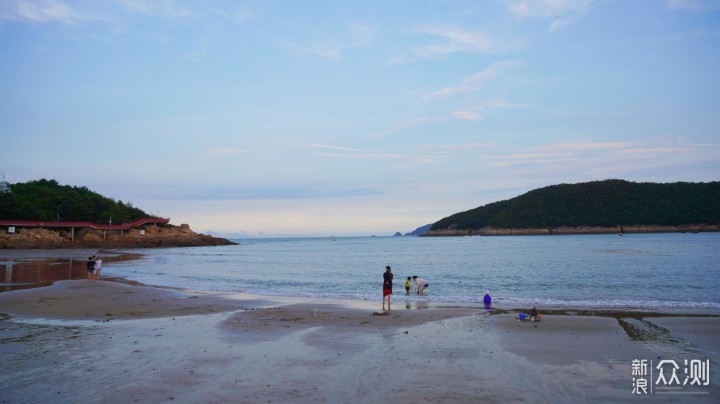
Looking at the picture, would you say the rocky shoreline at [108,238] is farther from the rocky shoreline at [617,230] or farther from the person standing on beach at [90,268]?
the rocky shoreline at [617,230]

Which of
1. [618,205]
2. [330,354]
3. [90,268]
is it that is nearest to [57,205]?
[90,268]

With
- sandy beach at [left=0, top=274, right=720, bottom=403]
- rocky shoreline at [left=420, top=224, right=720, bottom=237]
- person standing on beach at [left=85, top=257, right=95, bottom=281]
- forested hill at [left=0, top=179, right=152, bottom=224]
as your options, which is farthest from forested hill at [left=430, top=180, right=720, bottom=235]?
person standing on beach at [left=85, top=257, right=95, bottom=281]

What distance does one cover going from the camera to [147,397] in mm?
7590

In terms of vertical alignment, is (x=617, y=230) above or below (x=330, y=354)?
above

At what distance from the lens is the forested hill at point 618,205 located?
5881 inches

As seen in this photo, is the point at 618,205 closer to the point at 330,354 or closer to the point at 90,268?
the point at 90,268

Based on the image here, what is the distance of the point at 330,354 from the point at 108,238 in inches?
4190

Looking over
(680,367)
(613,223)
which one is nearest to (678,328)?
(680,367)

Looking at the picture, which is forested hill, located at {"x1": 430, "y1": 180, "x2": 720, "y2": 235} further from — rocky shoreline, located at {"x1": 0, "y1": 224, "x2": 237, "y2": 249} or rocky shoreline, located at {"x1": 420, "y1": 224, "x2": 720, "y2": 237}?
rocky shoreline, located at {"x1": 0, "y1": 224, "x2": 237, "y2": 249}

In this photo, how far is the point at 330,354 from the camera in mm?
10727

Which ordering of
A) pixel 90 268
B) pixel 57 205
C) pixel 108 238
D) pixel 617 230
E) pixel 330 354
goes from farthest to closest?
pixel 617 230 → pixel 57 205 → pixel 108 238 → pixel 90 268 → pixel 330 354

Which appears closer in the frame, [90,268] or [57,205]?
[90,268]

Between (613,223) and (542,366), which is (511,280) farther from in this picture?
(613,223)

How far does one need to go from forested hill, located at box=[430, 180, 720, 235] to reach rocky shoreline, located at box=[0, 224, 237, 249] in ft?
406
